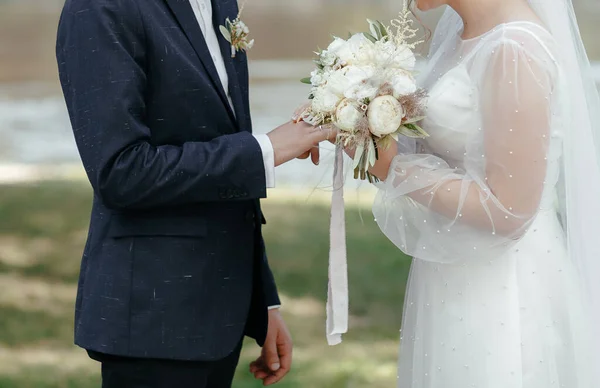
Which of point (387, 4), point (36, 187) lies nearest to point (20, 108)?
point (36, 187)

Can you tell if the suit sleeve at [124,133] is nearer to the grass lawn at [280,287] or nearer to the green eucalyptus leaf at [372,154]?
the green eucalyptus leaf at [372,154]

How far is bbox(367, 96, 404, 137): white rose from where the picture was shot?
5.91ft

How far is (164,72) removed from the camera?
1.83 metres

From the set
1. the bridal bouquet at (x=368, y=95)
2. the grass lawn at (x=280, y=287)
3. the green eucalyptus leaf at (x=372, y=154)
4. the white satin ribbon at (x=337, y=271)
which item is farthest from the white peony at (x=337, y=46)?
the grass lawn at (x=280, y=287)

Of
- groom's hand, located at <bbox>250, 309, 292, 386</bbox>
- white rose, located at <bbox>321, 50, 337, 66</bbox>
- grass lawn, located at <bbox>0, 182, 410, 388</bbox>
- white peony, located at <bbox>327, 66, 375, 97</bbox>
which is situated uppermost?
white rose, located at <bbox>321, 50, 337, 66</bbox>

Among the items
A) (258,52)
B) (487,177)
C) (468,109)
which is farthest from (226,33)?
(258,52)

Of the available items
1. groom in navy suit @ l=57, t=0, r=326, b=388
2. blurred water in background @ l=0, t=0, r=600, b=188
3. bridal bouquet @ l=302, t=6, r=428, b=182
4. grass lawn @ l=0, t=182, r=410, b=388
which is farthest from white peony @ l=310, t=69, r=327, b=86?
blurred water in background @ l=0, t=0, r=600, b=188

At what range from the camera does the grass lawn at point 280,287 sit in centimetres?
405

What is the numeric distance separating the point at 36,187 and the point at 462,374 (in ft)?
14.7

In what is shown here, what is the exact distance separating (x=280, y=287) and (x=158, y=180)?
10.2 ft

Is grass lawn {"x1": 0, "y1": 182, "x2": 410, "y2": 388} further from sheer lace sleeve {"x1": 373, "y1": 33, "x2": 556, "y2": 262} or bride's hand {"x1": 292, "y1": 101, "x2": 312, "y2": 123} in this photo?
bride's hand {"x1": 292, "y1": 101, "x2": 312, "y2": 123}

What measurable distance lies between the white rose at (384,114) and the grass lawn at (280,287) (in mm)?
2042

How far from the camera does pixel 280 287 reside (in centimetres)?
484

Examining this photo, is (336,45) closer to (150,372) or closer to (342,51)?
(342,51)
